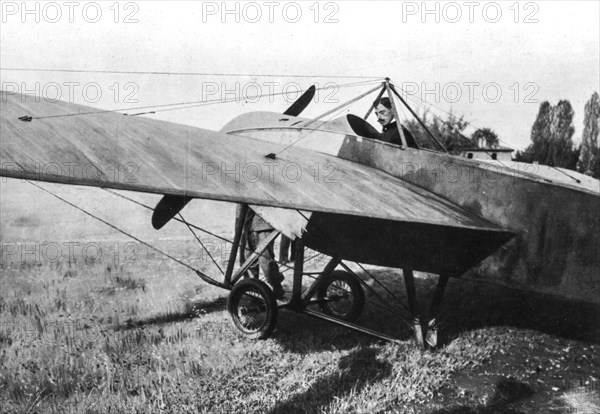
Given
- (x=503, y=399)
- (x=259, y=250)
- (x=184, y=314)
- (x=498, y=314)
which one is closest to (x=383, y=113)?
(x=259, y=250)

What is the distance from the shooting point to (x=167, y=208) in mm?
4137

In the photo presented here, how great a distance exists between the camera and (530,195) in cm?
495

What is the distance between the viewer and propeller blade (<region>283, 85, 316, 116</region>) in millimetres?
8781

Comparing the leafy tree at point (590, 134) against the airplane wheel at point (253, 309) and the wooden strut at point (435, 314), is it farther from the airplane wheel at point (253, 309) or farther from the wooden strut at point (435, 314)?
the airplane wheel at point (253, 309)

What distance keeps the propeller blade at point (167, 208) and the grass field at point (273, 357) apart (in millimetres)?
1571

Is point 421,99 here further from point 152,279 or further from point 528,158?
point 528,158

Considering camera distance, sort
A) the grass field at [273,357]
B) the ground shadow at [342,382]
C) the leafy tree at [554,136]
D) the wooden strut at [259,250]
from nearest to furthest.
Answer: the ground shadow at [342,382], the grass field at [273,357], the wooden strut at [259,250], the leafy tree at [554,136]

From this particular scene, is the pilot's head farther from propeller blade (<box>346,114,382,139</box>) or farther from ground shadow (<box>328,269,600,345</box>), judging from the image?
ground shadow (<box>328,269,600,345</box>)

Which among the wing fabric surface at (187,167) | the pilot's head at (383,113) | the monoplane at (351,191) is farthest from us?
the pilot's head at (383,113)

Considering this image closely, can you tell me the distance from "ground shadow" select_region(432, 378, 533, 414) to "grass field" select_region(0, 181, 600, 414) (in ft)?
0.05

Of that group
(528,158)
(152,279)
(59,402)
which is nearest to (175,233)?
(152,279)

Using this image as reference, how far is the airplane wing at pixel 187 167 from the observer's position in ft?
9.45

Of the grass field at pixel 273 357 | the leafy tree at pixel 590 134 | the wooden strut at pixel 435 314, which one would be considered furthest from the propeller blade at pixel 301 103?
the leafy tree at pixel 590 134

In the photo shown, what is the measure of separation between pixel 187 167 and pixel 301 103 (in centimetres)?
546
